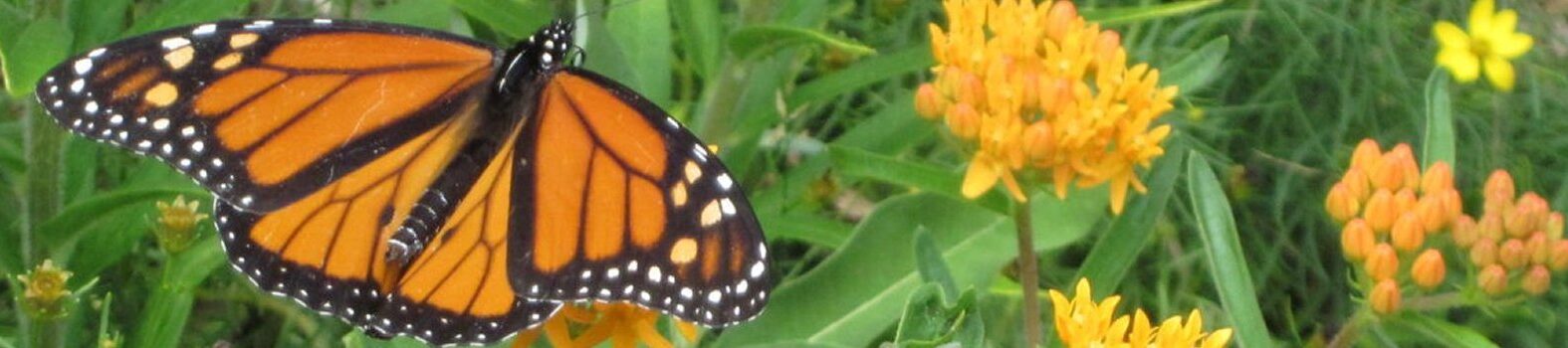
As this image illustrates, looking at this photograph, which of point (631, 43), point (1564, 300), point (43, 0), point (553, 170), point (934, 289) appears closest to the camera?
point (934, 289)

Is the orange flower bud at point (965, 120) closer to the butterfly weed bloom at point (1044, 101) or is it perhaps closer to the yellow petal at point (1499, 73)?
the butterfly weed bloom at point (1044, 101)

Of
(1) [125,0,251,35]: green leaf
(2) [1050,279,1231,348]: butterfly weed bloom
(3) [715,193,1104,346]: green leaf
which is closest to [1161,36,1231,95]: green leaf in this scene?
(3) [715,193,1104,346]: green leaf

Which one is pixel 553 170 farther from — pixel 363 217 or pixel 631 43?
pixel 631 43

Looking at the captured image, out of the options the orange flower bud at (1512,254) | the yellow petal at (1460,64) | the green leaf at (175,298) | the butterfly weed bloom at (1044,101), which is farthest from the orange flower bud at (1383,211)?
the green leaf at (175,298)

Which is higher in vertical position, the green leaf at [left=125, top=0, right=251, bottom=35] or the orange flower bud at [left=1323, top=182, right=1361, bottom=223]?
the green leaf at [left=125, top=0, right=251, bottom=35]

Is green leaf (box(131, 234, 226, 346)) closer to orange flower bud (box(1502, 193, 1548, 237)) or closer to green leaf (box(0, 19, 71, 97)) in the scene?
green leaf (box(0, 19, 71, 97))

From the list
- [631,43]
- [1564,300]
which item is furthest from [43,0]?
[1564,300]

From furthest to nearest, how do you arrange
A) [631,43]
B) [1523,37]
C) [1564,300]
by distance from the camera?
1. [1523,37]
2. [1564,300]
3. [631,43]
